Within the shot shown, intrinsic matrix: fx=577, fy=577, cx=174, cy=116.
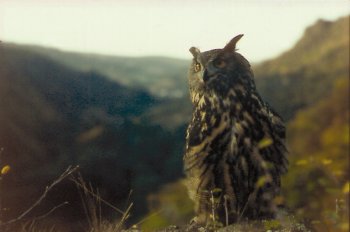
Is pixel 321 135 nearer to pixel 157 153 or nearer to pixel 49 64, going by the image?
pixel 157 153

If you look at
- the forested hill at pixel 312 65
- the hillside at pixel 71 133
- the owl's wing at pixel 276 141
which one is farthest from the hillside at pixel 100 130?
the forested hill at pixel 312 65

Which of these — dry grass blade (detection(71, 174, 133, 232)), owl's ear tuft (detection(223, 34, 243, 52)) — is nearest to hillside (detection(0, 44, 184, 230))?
dry grass blade (detection(71, 174, 133, 232))

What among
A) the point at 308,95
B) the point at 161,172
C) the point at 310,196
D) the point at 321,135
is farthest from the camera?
the point at 308,95

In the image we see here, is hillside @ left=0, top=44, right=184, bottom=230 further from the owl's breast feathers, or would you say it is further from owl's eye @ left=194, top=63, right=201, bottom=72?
owl's eye @ left=194, top=63, right=201, bottom=72

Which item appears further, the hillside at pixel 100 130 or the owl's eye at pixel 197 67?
the hillside at pixel 100 130

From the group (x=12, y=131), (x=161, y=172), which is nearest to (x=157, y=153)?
(x=161, y=172)

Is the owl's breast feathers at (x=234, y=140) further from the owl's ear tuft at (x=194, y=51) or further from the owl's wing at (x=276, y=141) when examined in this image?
the owl's ear tuft at (x=194, y=51)

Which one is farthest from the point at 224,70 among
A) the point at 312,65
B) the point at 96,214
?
the point at 312,65

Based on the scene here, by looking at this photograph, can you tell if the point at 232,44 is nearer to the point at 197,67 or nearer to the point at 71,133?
the point at 197,67
